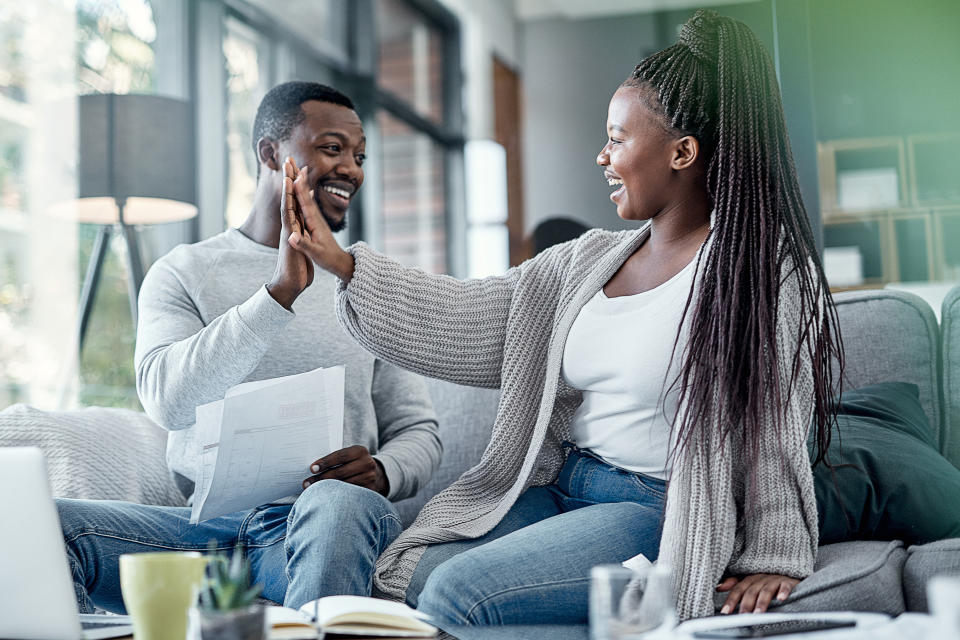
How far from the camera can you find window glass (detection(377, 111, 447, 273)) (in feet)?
18.5

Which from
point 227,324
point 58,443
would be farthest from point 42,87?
point 227,324

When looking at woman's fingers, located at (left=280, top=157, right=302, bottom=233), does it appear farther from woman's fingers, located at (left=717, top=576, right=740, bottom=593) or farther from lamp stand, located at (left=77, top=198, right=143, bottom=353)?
lamp stand, located at (left=77, top=198, right=143, bottom=353)

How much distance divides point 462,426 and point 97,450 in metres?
0.70

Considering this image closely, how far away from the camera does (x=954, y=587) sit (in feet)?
2.44

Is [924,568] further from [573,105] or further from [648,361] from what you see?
[573,105]

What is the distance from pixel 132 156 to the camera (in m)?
2.37

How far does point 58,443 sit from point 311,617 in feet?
2.89

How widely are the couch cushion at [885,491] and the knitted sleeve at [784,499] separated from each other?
0.13 metres

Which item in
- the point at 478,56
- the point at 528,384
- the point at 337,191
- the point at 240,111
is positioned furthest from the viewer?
the point at 478,56

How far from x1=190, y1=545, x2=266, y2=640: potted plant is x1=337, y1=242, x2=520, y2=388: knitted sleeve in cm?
69

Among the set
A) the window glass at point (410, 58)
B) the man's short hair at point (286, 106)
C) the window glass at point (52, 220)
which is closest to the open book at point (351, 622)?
the man's short hair at point (286, 106)

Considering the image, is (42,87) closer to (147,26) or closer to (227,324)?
(147,26)

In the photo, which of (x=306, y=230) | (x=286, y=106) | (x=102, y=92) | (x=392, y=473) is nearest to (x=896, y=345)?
(x=392, y=473)

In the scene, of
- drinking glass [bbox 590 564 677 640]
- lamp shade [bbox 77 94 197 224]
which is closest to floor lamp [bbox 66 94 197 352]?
lamp shade [bbox 77 94 197 224]
